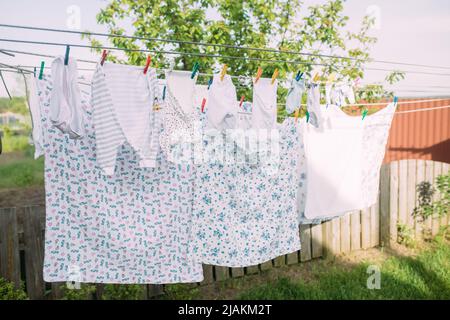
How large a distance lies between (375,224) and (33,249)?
4400mm

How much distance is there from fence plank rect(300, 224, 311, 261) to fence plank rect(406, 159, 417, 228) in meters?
1.74

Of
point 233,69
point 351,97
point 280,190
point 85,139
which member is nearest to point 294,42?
point 233,69

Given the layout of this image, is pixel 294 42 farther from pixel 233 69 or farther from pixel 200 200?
pixel 200 200

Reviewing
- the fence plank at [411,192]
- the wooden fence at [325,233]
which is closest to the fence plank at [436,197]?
the wooden fence at [325,233]

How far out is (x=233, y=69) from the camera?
4746 millimetres

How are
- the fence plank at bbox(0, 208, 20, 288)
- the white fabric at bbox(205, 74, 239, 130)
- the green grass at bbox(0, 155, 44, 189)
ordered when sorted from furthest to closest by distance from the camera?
1. the green grass at bbox(0, 155, 44, 189)
2. the fence plank at bbox(0, 208, 20, 288)
3. the white fabric at bbox(205, 74, 239, 130)

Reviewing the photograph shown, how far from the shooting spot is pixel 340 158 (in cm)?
333

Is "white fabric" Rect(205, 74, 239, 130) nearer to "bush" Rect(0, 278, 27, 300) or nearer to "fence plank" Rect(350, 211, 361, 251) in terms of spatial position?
"bush" Rect(0, 278, 27, 300)

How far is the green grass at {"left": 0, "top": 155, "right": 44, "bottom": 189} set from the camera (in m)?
9.38

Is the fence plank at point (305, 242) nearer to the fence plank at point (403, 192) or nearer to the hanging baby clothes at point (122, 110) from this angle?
the fence plank at point (403, 192)

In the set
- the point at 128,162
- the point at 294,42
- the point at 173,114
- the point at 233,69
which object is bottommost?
the point at 128,162

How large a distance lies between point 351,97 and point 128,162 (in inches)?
91.7

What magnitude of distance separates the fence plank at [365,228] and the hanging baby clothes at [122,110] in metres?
3.61

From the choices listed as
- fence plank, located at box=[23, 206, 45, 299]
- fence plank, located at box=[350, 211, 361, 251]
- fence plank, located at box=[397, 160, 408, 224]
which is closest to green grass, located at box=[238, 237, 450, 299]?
fence plank, located at box=[350, 211, 361, 251]
